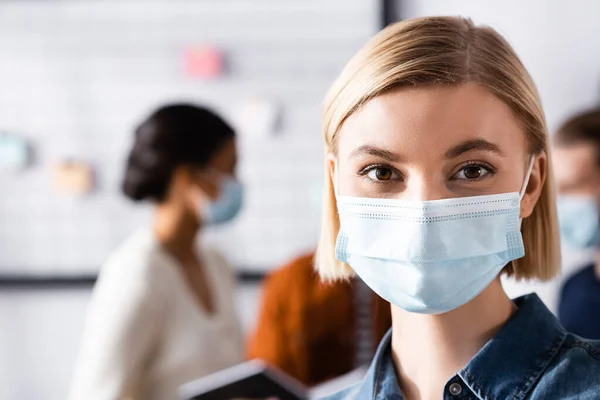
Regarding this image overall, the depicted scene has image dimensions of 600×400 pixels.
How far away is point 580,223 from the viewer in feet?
6.47

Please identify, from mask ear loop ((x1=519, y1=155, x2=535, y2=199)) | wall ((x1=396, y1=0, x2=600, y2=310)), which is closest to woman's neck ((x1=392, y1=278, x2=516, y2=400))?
mask ear loop ((x1=519, y1=155, x2=535, y2=199))

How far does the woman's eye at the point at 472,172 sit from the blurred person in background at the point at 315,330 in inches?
50.1

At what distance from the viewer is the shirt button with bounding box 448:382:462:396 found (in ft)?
2.77

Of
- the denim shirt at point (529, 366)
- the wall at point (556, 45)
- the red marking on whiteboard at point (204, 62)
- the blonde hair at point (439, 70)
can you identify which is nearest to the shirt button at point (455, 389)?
the denim shirt at point (529, 366)

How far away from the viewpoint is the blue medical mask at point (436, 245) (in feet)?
2.68

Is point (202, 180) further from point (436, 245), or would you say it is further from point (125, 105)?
point (436, 245)

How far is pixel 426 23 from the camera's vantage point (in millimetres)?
831

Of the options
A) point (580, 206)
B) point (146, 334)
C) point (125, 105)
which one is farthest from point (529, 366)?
point (125, 105)

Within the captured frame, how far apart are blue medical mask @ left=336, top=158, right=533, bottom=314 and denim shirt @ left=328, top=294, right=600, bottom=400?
7 centimetres

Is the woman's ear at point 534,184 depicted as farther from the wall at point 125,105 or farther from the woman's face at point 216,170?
the wall at point 125,105

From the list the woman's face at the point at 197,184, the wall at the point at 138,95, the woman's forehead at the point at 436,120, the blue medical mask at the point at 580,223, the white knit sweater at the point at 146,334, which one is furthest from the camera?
the wall at the point at 138,95

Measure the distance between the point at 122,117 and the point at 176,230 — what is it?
84 centimetres

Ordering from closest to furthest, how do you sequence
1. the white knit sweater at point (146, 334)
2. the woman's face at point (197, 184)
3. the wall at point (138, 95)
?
the white knit sweater at point (146, 334), the woman's face at point (197, 184), the wall at point (138, 95)

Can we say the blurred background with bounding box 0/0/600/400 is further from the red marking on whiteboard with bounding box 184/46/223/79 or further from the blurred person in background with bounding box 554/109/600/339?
the blurred person in background with bounding box 554/109/600/339
